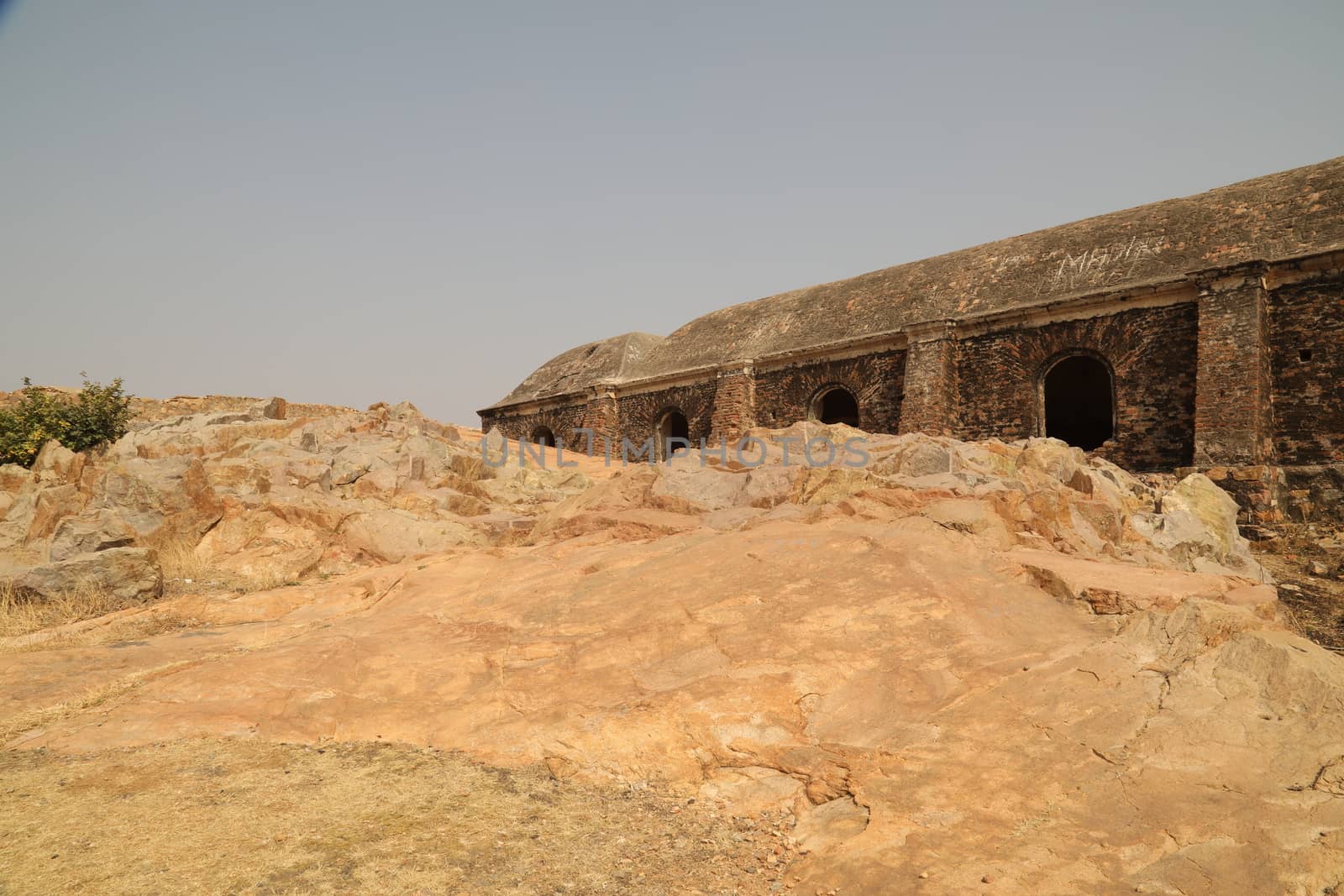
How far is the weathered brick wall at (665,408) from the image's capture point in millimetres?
20219

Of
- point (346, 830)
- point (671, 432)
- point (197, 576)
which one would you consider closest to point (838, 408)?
point (671, 432)

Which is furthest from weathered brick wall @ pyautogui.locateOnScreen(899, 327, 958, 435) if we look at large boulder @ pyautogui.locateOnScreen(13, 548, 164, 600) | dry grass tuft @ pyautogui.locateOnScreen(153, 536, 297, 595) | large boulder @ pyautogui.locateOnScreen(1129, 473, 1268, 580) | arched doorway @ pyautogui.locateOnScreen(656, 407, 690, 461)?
large boulder @ pyautogui.locateOnScreen(13, 548, 164, 600)

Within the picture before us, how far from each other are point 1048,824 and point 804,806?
0.99 meters

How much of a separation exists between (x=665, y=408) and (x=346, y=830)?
1832 centimetres

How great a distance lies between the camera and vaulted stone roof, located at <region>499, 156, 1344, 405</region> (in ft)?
41.4

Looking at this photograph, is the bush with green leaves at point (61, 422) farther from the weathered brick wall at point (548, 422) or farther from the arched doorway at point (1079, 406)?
the arched doorway at point (1079, 406)

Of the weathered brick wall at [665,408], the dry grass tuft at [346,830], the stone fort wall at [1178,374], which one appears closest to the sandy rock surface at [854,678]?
the dry grass tuft at [346,830]

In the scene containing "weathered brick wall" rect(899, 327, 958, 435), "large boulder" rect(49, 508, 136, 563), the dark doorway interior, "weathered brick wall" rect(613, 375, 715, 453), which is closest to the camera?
"large boulder" rect(49, 508, 136, 563)

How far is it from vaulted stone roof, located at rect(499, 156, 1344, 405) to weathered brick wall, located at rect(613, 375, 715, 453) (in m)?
0.66

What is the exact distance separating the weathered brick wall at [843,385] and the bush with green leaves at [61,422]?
13920 mm

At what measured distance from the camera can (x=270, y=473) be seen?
11.1m

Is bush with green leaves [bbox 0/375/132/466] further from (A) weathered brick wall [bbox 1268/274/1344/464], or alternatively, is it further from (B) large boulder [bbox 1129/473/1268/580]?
(A) weathered brick wall [bbox 1268/274/1344/464]

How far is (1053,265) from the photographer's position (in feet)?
49.7

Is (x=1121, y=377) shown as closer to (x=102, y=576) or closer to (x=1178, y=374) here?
(x=1178, y=374)
